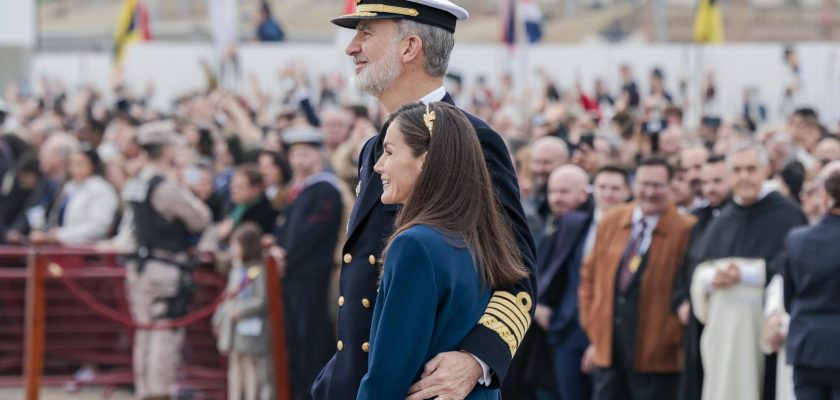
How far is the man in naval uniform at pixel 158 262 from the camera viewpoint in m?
11.0

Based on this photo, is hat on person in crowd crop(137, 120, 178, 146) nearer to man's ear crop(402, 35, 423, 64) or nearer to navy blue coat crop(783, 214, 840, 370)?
navy blue coat crop(783, 214, 840, 370)

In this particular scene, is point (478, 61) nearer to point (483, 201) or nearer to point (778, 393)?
point (778, 393)

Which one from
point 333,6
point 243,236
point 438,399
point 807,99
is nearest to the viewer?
point 438,399

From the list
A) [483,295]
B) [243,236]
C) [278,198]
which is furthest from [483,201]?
[278,198]

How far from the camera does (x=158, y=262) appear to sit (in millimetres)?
10984

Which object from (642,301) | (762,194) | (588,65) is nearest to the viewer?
(762,194)

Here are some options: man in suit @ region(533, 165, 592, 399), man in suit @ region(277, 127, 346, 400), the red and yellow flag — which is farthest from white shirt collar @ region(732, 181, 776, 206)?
the red and yellow flag

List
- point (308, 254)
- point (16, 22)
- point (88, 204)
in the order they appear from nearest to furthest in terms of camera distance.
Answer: point (308, 254), point (88, 204), point (16, 22)

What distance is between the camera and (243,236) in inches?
417

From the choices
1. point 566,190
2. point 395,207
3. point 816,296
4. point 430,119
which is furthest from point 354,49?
point 566,190

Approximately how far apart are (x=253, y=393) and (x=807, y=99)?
1260 cm

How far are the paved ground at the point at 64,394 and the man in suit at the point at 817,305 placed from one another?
5.75 meters

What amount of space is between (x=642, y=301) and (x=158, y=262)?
351 centimetres

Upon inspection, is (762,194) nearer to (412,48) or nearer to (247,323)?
(247,323)
